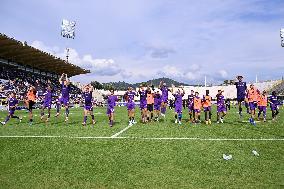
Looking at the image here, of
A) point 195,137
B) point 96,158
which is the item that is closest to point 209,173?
point 96,158

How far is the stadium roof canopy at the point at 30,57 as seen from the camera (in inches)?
1745

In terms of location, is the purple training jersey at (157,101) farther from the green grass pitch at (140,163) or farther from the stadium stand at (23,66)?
the stadium stand at (23,66)

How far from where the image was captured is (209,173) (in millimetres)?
7609

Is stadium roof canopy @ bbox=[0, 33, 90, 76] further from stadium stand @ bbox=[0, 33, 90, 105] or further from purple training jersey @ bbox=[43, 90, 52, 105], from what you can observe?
purple training jersey @ bbox=[43, 90, 52, 105]

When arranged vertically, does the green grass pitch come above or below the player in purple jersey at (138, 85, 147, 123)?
below

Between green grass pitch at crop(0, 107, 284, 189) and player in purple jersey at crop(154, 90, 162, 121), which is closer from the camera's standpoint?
green grass pitch at crop(0, 107, 284, 189)

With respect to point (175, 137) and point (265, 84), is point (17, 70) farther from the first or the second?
point (265, 84)

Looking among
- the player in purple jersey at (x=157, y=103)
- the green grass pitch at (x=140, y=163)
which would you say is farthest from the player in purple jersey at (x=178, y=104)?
the green grass pitch at (x=140, y=163)

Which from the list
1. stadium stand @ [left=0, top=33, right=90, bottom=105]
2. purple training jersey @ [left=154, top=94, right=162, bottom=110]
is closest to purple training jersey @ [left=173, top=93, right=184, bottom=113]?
purple training jersey @ [left=154, top=94, right=162, bottom=110]

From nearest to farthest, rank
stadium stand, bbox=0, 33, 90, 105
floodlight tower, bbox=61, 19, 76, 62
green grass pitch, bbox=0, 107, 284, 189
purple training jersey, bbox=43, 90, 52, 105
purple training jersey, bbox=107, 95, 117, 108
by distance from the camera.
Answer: green grass pitch, bbox=0, 107, 284, 189 → purple training jersey, bbox=107, 95, 117, 108 → purple training jersey, bbox=43, 90, 52, 105 → stadium stand, bbox=0, 33, 90, 105 → floodlight tower, bbox=61, 19, 76, 62

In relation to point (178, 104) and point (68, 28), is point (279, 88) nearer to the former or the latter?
point (68, 28)

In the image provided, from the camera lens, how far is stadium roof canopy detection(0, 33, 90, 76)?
44331 millimetres

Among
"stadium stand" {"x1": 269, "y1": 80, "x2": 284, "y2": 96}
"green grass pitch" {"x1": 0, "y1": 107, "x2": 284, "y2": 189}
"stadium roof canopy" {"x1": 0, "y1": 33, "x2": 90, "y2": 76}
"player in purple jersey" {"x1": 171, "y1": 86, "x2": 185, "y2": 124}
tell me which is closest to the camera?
"green grass pitch" {"x1": 0, "y1": 107, "x2": 284, "y2": 189}

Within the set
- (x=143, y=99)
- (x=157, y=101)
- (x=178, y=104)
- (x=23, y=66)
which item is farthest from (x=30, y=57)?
(x=178, y=104)
